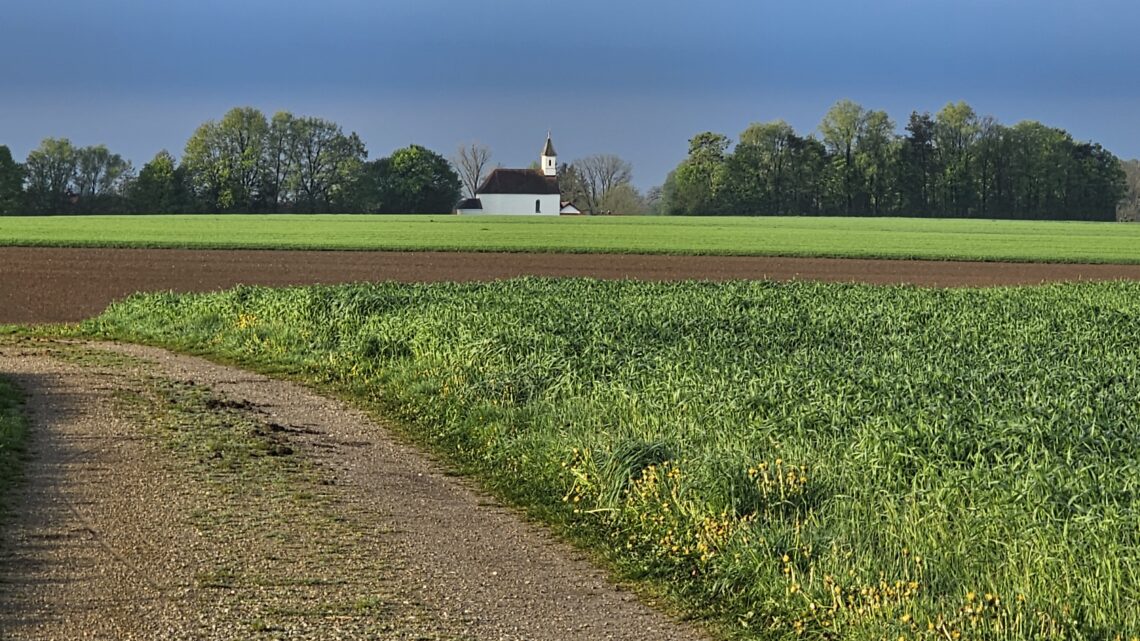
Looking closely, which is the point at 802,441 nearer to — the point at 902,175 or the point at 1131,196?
the point at 902,175

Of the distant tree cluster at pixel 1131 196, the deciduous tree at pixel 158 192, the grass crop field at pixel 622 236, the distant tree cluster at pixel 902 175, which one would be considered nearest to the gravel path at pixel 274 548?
the grass crop field at pixel 622 236

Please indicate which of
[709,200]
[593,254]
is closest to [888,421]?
[593,254]

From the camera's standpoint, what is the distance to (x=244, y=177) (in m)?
118

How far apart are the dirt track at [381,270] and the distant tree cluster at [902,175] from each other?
64059 mm

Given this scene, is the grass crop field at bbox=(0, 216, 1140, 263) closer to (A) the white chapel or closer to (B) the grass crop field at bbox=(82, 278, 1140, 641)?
(B) the grass crop field at bbox=(82, 278, 1140, 641)

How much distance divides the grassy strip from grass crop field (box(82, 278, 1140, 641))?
13.6ft

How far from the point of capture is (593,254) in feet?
200

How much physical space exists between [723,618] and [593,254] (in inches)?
2073

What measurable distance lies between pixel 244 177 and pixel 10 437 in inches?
4269

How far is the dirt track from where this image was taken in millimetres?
39750

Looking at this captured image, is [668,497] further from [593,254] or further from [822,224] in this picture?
[822,224]

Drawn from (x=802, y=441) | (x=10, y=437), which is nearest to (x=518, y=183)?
(x=10, y=437)

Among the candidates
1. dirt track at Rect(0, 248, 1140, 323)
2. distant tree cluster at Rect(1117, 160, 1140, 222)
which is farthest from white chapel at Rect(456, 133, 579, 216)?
dirt track at Rect(0, 248, 1140, 323)

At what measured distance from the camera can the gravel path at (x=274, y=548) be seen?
8.02 m
